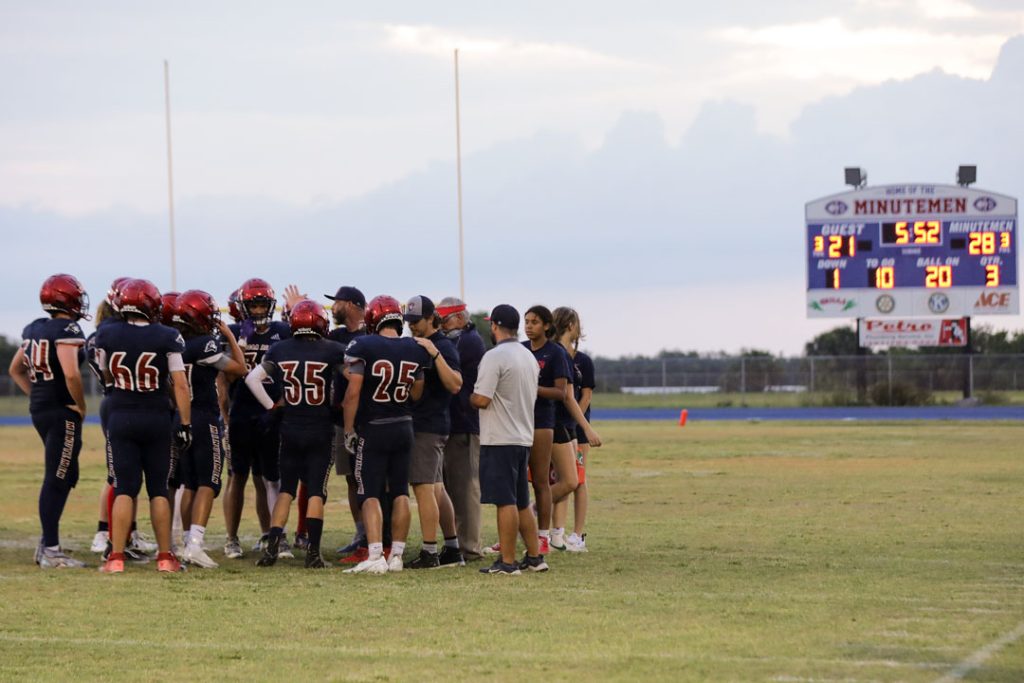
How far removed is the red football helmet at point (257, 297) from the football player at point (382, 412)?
1227 mm

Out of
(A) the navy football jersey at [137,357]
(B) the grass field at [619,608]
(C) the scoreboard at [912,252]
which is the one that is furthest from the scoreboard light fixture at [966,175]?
(A) the navy football jersey at [137,357]

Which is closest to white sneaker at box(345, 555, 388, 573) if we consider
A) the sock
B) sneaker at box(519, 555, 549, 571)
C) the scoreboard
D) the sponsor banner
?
the sock

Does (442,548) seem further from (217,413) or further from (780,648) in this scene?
(780,648)

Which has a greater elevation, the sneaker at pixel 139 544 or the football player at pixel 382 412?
the football player at pixel 382 412

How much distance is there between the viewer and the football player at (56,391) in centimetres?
1095

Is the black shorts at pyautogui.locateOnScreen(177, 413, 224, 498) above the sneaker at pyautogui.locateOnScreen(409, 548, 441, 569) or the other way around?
above

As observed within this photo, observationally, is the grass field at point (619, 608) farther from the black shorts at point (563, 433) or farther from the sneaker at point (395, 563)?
the black shorts at point (563, 433)

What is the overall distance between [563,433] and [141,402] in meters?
3.26

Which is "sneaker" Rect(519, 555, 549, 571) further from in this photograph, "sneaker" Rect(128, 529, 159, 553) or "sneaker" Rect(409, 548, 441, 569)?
"sneaker" Rect(128, 529, 159, 553)

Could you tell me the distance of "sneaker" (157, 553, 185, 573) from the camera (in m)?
10.5

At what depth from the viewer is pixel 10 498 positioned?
1708cm

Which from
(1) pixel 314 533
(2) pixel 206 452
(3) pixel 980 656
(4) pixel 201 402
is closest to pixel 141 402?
(4) pixel 201 402

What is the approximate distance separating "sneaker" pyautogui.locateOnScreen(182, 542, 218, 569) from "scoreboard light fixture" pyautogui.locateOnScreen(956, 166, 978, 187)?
35537 mm

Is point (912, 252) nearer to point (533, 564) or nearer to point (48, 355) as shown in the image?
point (533, 564)
